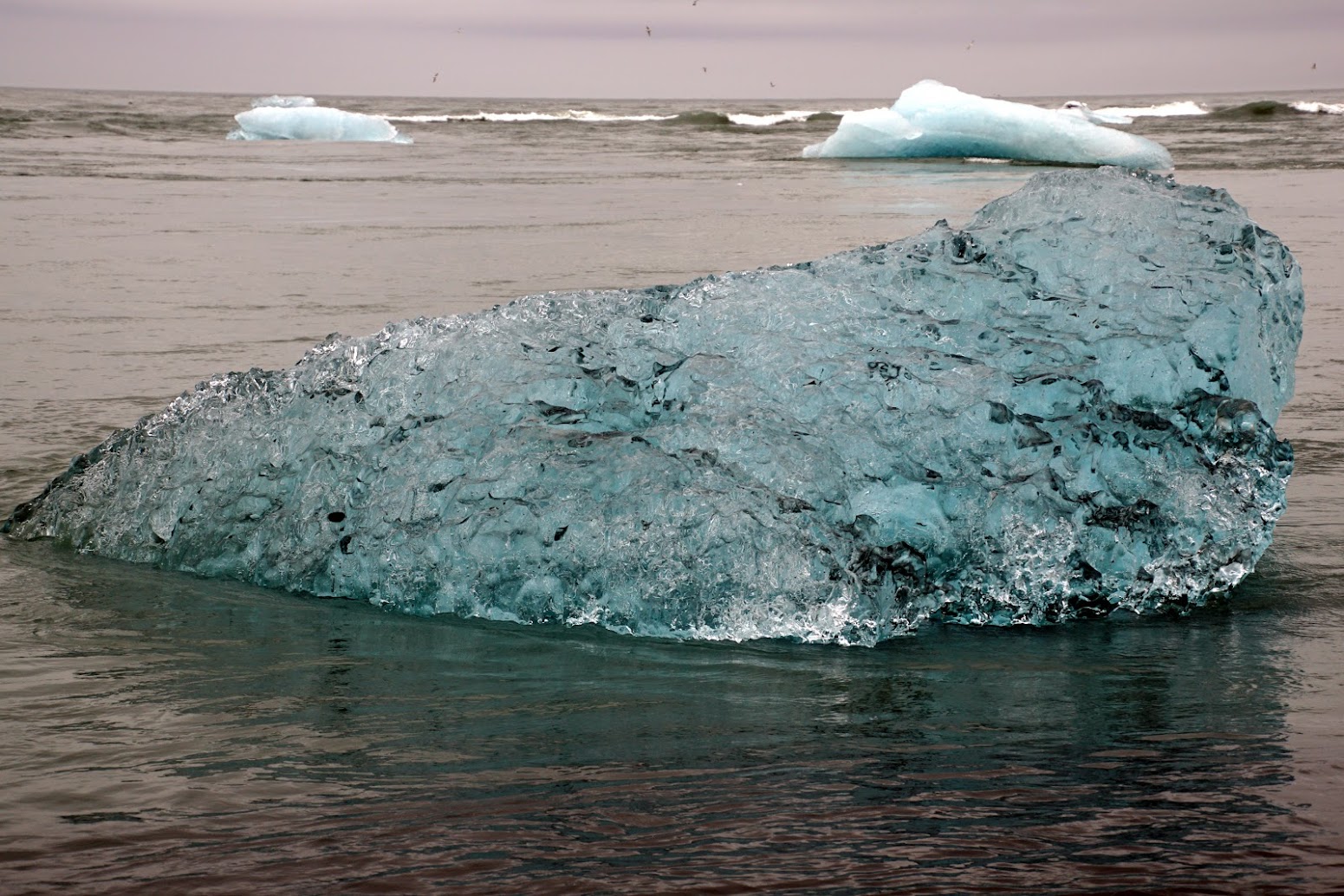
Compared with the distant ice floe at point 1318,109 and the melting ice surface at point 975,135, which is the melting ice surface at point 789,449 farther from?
the distant ice floe at point 1318,109

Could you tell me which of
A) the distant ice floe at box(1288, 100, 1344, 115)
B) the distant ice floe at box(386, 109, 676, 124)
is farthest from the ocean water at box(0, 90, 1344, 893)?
the distant ice floe at box(386, 109, 676, 124)

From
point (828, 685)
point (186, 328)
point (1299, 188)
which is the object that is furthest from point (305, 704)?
point (1299, 188)

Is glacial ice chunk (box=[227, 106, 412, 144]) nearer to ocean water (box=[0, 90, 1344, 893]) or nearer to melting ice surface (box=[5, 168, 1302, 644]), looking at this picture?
ocean water (box=[0, 90, 1344, 893])

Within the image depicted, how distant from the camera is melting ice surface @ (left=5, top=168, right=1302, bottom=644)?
387cm

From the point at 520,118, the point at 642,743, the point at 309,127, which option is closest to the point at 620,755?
the point at 642,743

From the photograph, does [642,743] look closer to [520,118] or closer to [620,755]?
[620,755]

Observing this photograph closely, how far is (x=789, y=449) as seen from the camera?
3.98 metres

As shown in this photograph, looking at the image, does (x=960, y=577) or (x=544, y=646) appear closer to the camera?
(x=544, y=646)

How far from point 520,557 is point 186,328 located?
16.8ft

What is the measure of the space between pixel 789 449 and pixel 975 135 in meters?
24.7

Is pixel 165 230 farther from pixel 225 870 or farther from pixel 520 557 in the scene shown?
pixel 225 870

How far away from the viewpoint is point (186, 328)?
8.23 metres

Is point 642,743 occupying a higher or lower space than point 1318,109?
lower

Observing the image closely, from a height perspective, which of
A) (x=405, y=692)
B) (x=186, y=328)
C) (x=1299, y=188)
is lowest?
(x=405, y=692)
